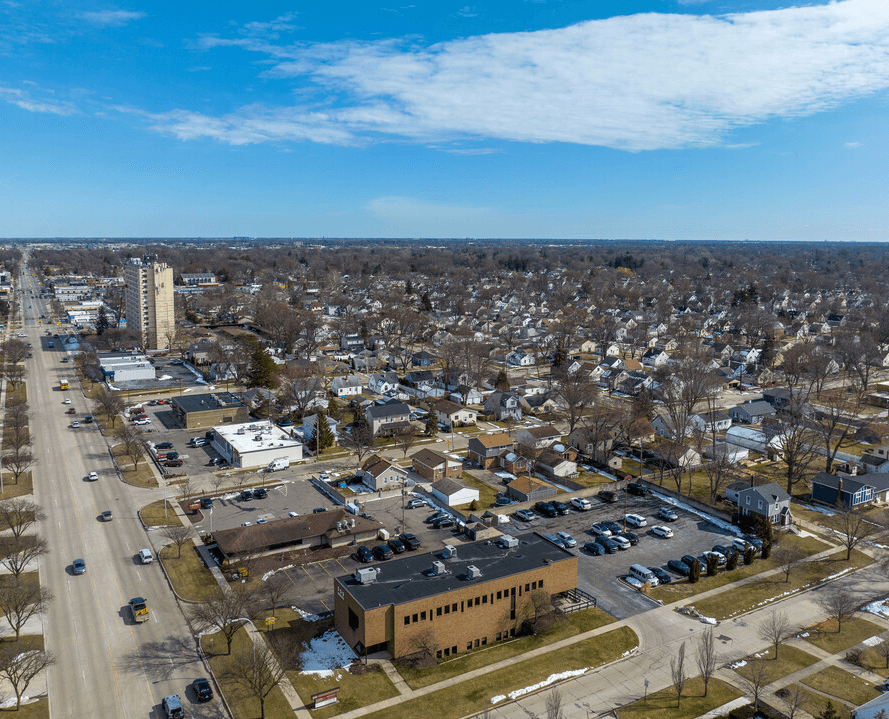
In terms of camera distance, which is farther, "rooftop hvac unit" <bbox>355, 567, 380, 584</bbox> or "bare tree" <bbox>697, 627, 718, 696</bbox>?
"rooftop hvac unit" <bbox>355, 567, 380, 584</bbox>

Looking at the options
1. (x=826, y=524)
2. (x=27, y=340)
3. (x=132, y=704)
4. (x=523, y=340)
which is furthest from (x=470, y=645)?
(x=27, y=340)

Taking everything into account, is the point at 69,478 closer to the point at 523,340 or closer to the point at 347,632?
the point at 347,632

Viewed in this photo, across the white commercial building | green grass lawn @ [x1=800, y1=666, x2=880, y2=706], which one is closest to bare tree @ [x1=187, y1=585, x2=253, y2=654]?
the white commercial building

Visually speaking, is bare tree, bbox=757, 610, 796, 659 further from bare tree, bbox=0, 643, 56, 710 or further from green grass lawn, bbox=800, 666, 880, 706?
bare tree, bbox=0, 643, 56, 710

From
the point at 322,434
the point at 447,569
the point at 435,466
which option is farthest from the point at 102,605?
the point at 322,434

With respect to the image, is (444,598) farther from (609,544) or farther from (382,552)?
(609,544)
